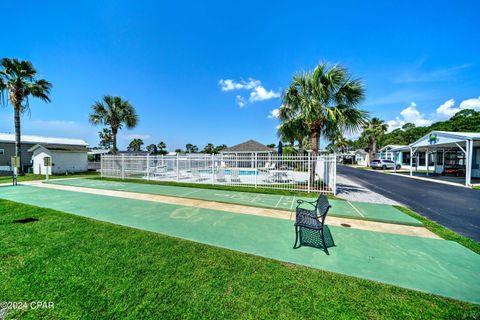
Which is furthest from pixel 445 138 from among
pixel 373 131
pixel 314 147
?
pixel 373 131

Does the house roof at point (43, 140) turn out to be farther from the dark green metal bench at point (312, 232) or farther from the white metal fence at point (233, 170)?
the dark green metal bench at point (312, 232)

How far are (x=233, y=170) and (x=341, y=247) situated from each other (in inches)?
317

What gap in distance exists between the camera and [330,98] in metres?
9.10

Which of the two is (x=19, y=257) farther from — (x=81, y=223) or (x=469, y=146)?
(x=469, y=146)

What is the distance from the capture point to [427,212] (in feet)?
21.9

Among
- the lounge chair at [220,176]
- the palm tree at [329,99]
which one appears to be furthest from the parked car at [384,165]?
the lounge chair at [220,176]

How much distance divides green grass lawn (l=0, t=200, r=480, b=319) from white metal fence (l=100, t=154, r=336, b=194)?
21.3 feet

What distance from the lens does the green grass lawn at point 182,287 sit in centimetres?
218

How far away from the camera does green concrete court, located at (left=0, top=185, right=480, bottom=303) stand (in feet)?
9.50

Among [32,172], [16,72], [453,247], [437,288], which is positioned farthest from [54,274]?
[32,172]

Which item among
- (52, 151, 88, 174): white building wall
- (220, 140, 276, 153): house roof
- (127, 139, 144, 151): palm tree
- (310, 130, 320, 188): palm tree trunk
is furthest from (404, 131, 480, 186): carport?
(127, 139, 144, 151): palm tree

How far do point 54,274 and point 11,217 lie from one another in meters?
4.72

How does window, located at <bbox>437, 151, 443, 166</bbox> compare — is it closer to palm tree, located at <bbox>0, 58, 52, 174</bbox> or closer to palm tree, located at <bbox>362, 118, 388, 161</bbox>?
palm tree, located at <bbox>362, 118, 388, 161</bbox>

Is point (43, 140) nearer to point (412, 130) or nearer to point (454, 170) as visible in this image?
point (454, 170)
